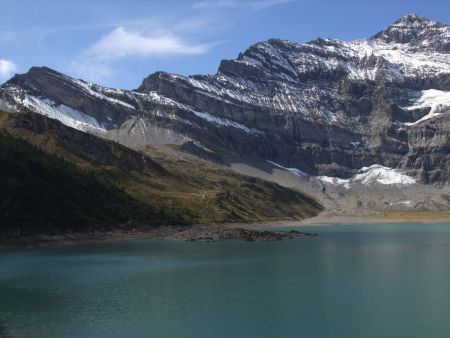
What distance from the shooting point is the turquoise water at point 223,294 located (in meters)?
62.9

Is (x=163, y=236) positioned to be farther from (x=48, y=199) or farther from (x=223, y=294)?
(x=223, y=294)

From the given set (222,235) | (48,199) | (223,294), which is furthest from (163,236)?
(223,294)

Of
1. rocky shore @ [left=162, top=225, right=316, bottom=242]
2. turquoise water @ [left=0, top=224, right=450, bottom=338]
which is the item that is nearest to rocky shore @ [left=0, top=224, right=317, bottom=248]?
rocky shore @ [left=162, top=225, right=316, bottom=242]

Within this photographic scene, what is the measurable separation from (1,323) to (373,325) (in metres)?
40.3

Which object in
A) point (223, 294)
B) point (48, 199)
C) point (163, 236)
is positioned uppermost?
point (48, 199)

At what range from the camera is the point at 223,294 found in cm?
8238

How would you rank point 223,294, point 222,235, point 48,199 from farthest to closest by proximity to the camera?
point 222,235 < point 48,199 < point 223,294

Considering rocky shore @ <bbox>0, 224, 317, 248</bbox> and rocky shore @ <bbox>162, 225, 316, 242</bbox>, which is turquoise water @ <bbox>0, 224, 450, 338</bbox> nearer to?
rocky shore @ <bbox>0, 224, 317, 248</bbox>

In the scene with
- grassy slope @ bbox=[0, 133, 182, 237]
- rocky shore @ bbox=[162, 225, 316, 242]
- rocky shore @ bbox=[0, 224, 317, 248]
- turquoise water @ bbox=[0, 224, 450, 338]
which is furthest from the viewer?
rocky shore @ bbox=[162, 225, 316, 242]

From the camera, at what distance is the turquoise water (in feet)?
206

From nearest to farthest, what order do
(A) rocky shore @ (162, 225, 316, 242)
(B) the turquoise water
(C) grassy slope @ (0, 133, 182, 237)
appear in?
(B) the turquoise water, (C) grassy slope @ (0, 133, 182, 237), (A) rocky shore @ (162, 225, 316, 242)

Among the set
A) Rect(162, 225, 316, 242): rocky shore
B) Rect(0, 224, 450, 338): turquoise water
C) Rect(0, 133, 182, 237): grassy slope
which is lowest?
Rect(0, 224, 450, 338): turquoise water

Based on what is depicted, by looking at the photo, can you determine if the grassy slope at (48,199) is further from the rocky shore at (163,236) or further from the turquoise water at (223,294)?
the turquoise water at (223,294)

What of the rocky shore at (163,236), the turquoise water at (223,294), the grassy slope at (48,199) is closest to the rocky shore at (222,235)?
the rocky shore at (163,236)
